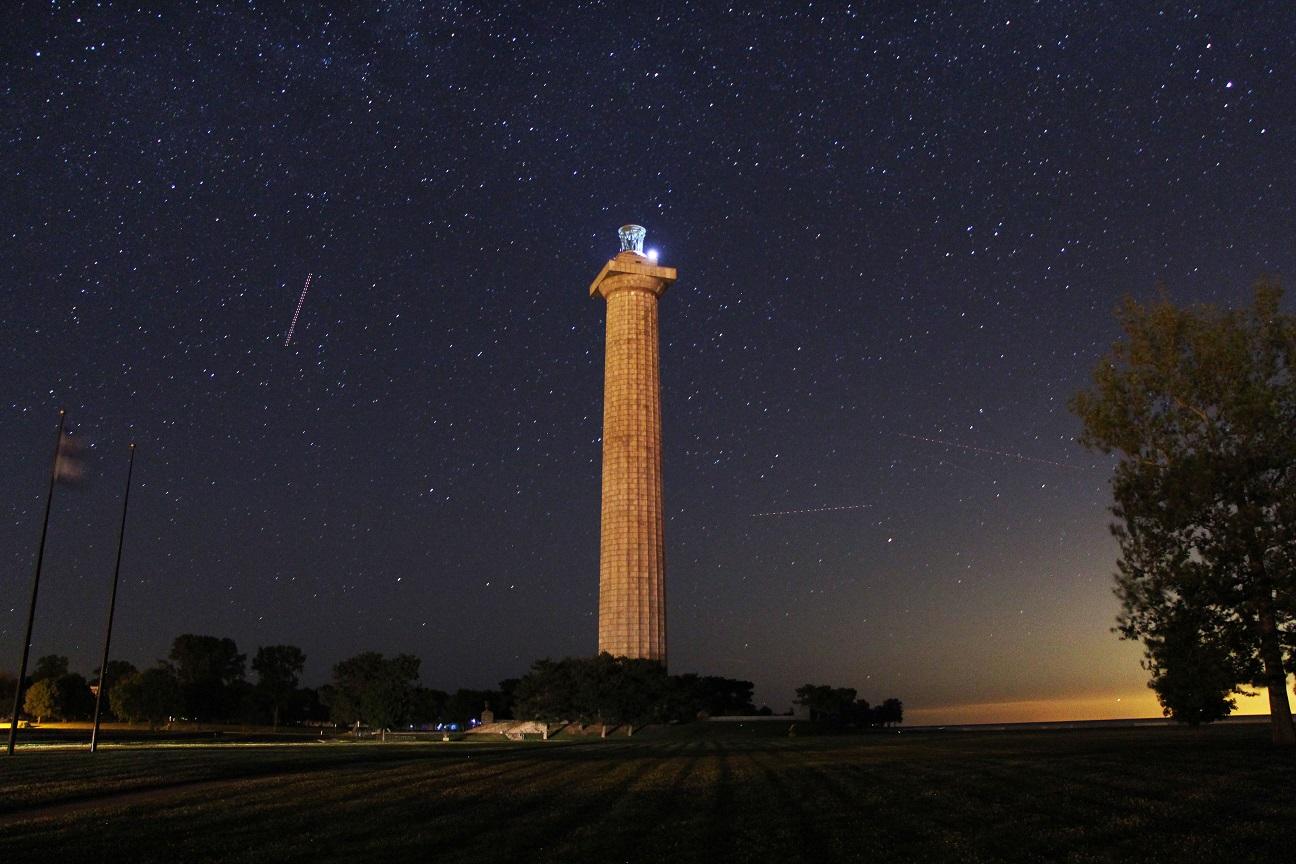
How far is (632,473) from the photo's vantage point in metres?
83.5

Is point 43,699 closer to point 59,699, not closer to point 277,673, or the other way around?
point 59,699

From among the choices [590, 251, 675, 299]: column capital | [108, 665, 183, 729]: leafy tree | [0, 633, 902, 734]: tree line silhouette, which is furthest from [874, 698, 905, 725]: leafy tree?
[108, 665, 183, 729]: leafy tree

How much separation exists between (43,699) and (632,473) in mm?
68223

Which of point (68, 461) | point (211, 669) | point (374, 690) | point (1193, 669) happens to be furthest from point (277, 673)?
point (1193, 669)

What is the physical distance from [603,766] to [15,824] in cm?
1588

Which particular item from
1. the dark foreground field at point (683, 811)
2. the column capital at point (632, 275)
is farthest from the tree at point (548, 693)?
the dark foreground field at point (683, 811)

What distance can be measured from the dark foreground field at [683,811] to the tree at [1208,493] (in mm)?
2986

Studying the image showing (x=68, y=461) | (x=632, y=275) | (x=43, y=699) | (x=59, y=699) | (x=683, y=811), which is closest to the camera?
(x=683, y=811)

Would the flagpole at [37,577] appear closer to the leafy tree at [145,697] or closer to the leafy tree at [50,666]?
the leafy tree at [145,697]

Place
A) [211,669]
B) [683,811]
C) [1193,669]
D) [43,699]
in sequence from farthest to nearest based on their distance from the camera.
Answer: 1. [211,669]
2. [43,699]
3. [1193,669]
4. [683,811]

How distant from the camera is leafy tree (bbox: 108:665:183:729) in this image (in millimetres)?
88250

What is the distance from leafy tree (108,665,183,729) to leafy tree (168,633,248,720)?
16.2 meters

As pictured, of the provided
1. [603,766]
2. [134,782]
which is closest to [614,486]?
[603,766]

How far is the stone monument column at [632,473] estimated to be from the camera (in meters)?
81.5
